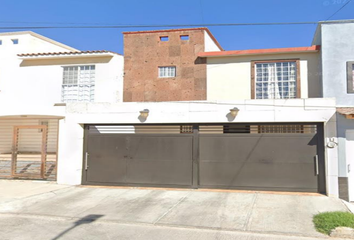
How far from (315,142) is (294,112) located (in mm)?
1102

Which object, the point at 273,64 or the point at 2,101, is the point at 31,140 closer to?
the point at 2,101

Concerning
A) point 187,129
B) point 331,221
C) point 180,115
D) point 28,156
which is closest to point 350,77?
point 187,129

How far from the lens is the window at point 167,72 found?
14.2 m

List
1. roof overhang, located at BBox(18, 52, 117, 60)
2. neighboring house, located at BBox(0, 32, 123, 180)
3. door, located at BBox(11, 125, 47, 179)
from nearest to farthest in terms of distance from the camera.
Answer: door, located at BBox(11, 125, 47, 179)
neighboring house, located at BBox(0, 32, 123, 180)
roof overhang, located at BBox(18, 52, 117, 60)

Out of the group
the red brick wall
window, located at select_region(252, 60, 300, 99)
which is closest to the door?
the red brick wall

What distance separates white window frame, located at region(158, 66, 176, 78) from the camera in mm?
14172

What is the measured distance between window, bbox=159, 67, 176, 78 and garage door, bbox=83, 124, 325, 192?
3.82 m

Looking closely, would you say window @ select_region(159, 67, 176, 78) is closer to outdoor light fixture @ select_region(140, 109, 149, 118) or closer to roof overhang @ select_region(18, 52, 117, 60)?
roof overhang @ select_region(18, 52, 117, 60)

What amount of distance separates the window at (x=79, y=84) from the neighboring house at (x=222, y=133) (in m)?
3.37

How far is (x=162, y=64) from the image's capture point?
1419cm

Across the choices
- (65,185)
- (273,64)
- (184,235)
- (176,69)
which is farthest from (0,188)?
(273,64)

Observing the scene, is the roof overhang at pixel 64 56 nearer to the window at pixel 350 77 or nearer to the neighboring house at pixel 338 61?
the neighboring house at pixel 338 61

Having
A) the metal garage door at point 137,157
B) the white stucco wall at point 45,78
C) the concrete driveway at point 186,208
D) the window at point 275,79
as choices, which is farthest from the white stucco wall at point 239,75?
the concrete driveway at point 186,208

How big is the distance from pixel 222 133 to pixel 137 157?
3041 mm
